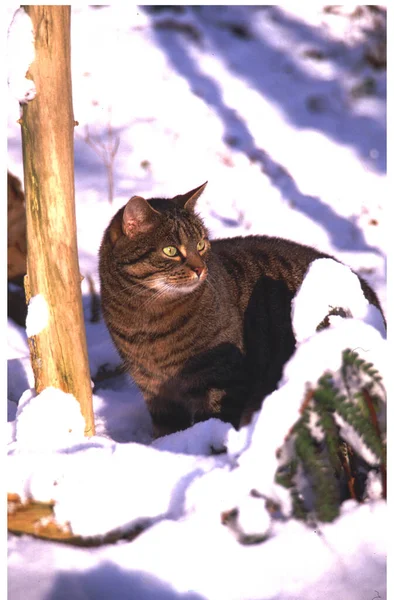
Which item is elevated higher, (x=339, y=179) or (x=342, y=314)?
(x=342, y=314)

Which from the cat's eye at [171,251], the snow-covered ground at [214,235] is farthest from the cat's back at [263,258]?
the snow-covered ground at [214,235]

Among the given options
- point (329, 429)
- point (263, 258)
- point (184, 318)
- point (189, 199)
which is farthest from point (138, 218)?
point (329, 429)

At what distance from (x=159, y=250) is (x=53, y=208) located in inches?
20.4

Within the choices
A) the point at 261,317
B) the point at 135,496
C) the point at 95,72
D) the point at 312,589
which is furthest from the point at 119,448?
the point at 95,72

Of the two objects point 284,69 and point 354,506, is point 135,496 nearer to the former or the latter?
point 354,506

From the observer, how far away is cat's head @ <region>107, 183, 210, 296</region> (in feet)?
10.1

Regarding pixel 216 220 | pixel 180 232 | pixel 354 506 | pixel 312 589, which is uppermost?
pixel 180 232

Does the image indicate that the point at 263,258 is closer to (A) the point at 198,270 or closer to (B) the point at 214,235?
(A) the point at 198,270

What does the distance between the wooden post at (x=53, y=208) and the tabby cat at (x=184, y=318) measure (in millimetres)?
296

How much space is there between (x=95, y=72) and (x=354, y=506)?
638cm

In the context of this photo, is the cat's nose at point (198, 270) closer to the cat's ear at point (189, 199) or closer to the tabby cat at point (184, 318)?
the tabby cat at point (184, 318)

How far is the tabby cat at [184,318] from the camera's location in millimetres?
3131

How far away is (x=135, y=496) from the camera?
6.83 ft

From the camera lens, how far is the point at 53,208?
286 centimetres
